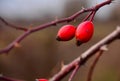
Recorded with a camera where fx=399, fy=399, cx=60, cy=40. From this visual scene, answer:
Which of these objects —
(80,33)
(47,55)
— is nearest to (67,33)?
(80,33)

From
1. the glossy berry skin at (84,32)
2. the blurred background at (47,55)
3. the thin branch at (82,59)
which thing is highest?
the glossy berry skin at (84,32)

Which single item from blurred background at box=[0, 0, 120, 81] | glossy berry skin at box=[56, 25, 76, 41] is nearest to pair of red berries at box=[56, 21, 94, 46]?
glossy berry skin at box=[56, 25, 76, 41]

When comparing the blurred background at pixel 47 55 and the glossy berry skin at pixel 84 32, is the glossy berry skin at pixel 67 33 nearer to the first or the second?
the glossy berry skin at pixel 84 32

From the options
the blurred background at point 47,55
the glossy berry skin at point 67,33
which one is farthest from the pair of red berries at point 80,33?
the blurred background at point 47,55

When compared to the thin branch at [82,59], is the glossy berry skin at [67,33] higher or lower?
higher

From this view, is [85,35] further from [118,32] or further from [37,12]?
[37,12]

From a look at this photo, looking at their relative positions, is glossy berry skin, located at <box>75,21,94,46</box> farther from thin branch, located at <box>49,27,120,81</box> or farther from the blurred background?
the blurred background

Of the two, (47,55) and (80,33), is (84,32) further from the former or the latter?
(47,55)

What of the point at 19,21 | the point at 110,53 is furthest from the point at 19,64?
the point at 19,21
